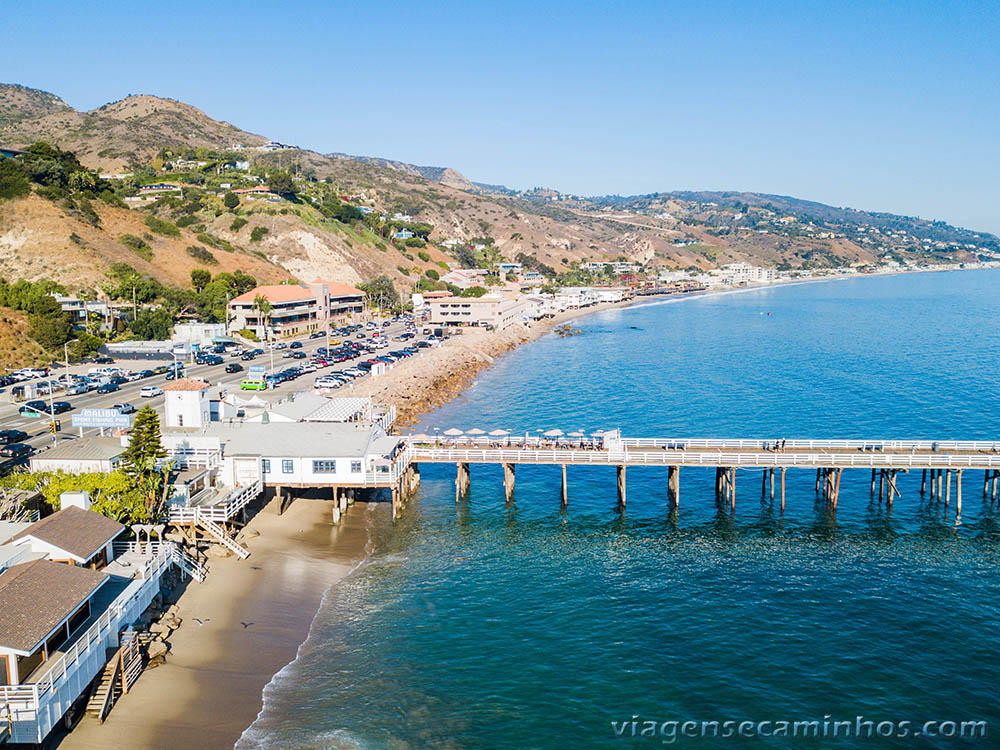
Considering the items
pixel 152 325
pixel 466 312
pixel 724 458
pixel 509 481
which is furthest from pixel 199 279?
pixel 724 458

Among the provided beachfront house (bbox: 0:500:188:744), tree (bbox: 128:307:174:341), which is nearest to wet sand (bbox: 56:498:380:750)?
beachfront house (bbox: 0:500:188:744)

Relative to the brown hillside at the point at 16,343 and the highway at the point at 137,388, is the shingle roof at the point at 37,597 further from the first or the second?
the brown hillside at the point at 16,343

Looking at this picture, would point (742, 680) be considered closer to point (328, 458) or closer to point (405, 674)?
point (405, 674)

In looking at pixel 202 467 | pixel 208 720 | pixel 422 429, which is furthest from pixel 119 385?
pixel 208 720

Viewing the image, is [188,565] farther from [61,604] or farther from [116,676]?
[61,604]

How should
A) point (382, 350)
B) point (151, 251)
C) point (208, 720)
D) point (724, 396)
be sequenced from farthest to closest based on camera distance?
point (151, 251)
point (382, 350)
point (724, 396)
point (208, 720)

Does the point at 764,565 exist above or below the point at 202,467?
below

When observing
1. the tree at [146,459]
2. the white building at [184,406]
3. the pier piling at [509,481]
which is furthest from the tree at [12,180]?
the pier piling at [509,481]
